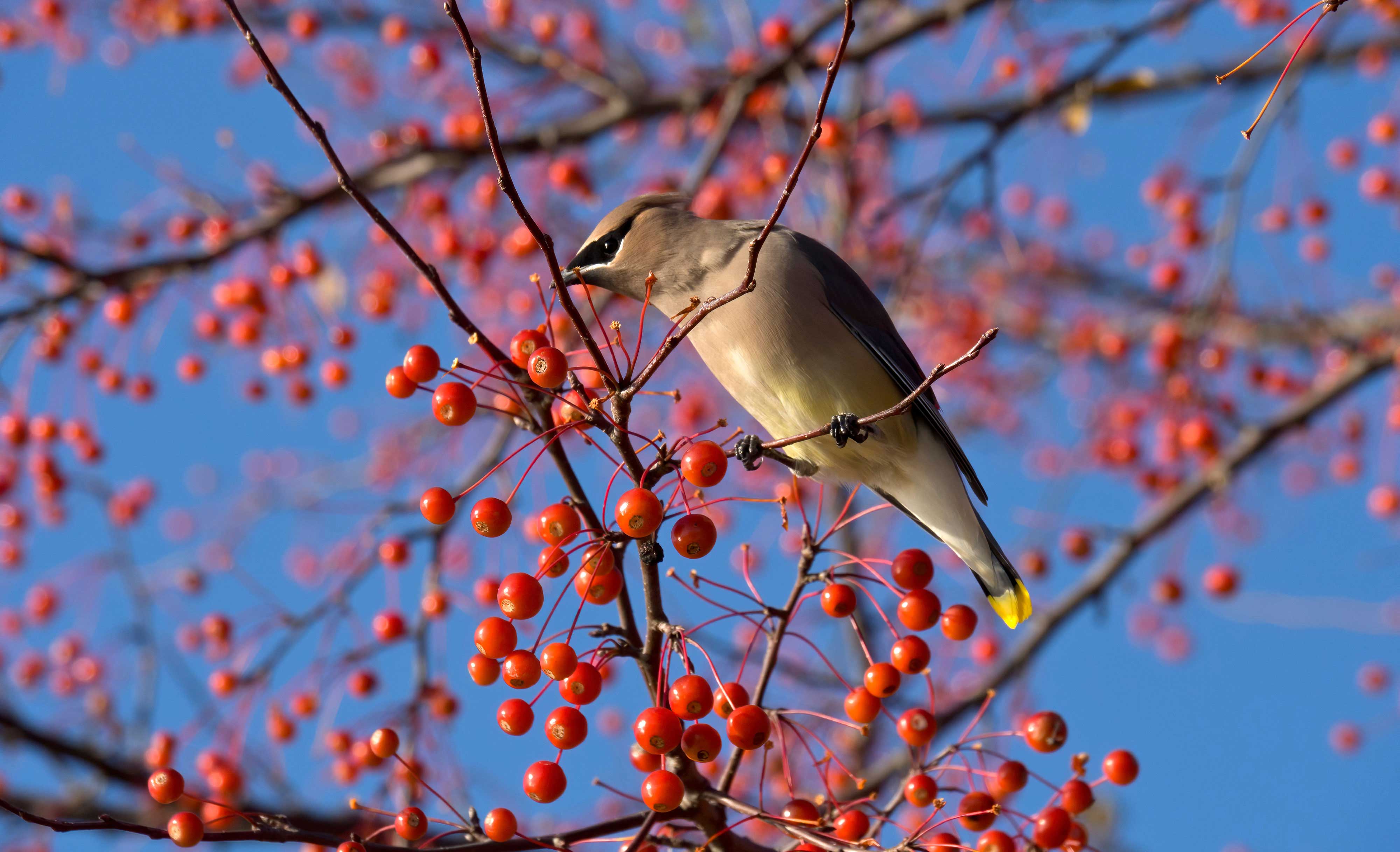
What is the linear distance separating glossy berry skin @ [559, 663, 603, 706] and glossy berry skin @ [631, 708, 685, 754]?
0.08 metres

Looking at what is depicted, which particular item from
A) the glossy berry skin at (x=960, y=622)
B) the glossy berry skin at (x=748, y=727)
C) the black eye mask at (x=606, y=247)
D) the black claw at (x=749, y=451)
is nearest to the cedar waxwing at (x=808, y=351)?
the black eye mask at (x=606, y=247)

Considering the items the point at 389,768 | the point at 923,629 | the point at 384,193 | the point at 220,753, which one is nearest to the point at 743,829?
the point at 389,768

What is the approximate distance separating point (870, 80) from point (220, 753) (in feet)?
12.8

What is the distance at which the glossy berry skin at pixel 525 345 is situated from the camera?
1.78 meters

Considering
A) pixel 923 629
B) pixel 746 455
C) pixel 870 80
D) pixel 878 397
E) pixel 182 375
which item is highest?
pixel 870 80

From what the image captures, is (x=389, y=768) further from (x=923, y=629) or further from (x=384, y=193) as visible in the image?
(x=384, y=193)

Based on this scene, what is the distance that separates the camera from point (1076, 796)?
196 cm

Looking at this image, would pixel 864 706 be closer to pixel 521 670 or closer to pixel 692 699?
pixel 692 699

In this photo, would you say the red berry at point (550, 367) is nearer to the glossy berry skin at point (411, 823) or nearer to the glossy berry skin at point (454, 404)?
the glossy berry skin at point (454, 404)

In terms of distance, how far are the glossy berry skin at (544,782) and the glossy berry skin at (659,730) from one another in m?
0.16

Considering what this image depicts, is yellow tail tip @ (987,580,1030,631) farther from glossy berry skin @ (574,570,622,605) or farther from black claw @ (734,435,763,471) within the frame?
glossy berry skin @ (574,570,622,605)

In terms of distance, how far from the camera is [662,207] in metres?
2.92

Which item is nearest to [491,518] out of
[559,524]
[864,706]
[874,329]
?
[559,524]

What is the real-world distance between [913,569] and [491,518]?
778 millimetres
